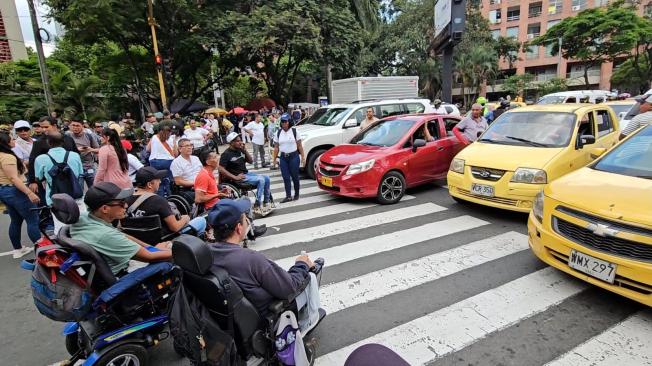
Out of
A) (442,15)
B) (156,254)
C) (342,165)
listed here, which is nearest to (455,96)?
(442,15)

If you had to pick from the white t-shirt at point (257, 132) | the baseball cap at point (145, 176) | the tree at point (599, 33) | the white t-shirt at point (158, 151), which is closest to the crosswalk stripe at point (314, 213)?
the white t-shirt at point (158, 151)

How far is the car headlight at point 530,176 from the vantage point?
5.12 m

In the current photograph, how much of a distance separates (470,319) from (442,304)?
0.31 metres

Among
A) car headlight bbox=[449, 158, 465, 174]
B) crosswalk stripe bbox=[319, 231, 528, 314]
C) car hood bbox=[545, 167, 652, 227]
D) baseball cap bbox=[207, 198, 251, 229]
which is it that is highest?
baseball cap bbox=[207, 198, 251, 229]

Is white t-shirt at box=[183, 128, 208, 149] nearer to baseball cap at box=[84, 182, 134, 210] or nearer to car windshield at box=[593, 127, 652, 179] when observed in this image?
baseball cap at box=[84, 182, 134, 210]

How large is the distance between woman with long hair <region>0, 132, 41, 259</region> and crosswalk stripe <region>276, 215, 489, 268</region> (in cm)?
369

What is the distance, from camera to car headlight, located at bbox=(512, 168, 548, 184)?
512 centimetres

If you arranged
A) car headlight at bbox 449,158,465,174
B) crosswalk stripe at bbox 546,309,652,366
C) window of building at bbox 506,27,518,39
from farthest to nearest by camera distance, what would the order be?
window of building at bbox 506,27,518,39 → car headlight at bbox 449,158,465,174 → crosswalk stripe at bbox 546,309,652,366

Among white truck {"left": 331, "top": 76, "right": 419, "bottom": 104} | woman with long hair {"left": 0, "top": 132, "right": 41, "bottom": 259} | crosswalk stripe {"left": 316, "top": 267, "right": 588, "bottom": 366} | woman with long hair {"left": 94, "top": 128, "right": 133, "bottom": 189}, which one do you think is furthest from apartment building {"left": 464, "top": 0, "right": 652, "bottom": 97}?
woman with long hair {"left": 0, "top": 132, "right": 41, "bottom": 259}

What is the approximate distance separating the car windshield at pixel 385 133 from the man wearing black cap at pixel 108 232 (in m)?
5.29

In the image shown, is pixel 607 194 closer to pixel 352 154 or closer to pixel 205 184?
pixel 352 154

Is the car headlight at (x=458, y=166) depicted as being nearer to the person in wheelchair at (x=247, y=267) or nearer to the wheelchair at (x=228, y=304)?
the person in wheelchair at (x=247, y=267)

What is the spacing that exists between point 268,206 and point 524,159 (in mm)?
4343

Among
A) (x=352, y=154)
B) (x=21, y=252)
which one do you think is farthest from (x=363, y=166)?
(x=21, y=252)
